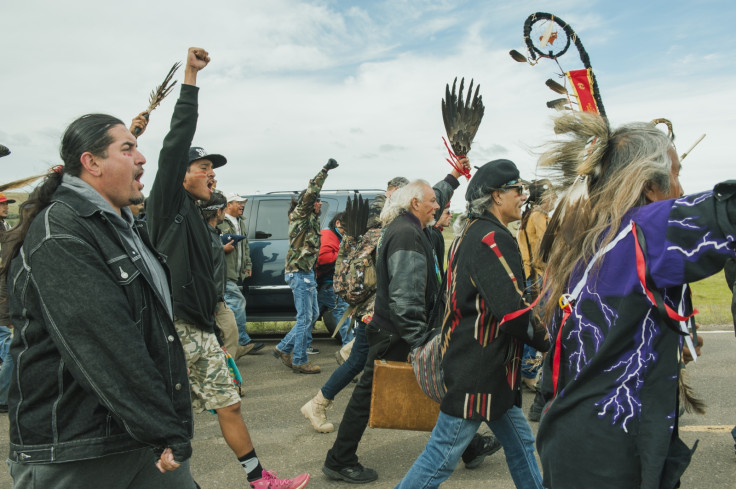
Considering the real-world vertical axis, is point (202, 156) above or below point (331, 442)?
above

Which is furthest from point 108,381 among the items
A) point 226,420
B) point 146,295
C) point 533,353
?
point 533,353

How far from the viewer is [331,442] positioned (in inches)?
188

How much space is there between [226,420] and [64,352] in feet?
5.73

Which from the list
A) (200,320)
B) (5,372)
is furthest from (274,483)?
(5,372)

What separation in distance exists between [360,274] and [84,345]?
3.12 meters

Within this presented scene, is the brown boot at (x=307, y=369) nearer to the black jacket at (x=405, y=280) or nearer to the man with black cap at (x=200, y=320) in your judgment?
the black jacket at (x=405, y=280)

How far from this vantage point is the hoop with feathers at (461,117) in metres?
4.35

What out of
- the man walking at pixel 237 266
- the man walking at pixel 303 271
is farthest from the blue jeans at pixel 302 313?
the man walking at pixel 237 266

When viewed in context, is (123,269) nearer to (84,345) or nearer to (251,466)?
(84,345)

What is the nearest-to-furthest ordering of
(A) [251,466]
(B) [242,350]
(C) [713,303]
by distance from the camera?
(A) [251,466]
(B) [242,350]
(C) [713,303]

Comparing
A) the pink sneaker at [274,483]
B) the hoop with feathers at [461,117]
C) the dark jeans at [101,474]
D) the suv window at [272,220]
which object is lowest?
the pink sneaker at [274,483]

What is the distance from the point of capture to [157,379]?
2020 millimetres

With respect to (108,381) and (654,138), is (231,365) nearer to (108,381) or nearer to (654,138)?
(108,381)

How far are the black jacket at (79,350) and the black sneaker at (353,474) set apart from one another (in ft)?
7.14
